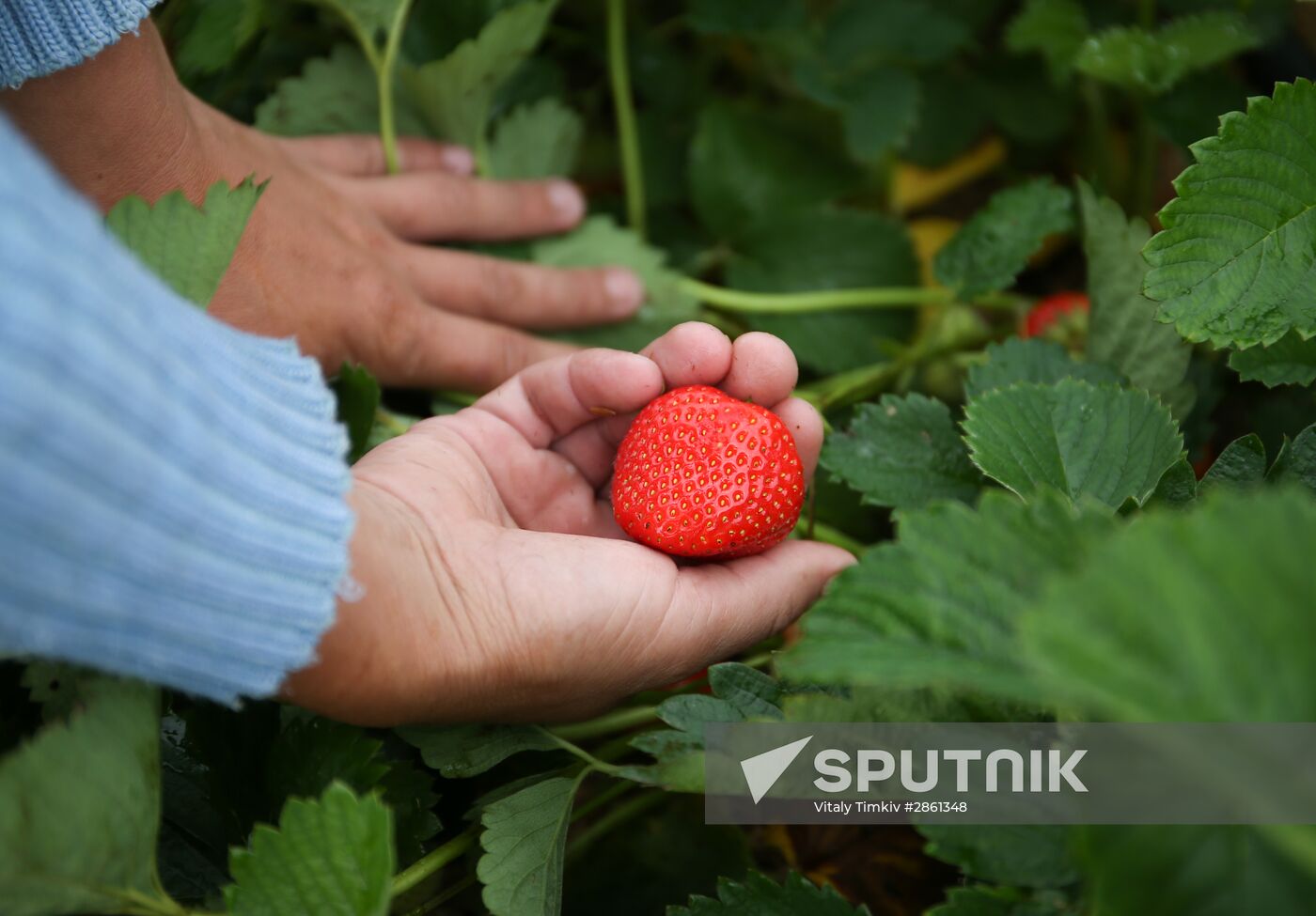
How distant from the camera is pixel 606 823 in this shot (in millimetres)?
941

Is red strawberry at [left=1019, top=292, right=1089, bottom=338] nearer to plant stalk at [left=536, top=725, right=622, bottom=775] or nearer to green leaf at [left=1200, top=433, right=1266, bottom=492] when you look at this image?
green leaf at [left=1200, top=433, right=1266, bottom=492]

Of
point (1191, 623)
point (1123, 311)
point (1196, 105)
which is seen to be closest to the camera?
point (1191, 623)

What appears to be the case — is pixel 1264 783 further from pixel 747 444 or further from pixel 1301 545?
pixel 747 444

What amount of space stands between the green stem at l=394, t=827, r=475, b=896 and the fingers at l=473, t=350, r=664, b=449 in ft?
1.04

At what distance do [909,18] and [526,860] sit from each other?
43.2 inches

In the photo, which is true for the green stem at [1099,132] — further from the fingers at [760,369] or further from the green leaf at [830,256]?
the fingers at [760,369]

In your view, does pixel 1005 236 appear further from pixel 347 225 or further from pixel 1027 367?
pixel 347 225

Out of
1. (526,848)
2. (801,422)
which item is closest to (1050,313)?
(801,422)

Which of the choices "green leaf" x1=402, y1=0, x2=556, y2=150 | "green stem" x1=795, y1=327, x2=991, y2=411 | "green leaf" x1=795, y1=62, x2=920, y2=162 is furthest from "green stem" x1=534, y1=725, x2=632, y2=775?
"green leaf" x1=795, y1=62, x2=920, y2=162

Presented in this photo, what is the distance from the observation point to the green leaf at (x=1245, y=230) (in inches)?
29.7

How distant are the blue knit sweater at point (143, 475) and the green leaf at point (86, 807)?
0.06 meters

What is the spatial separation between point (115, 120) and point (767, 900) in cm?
81

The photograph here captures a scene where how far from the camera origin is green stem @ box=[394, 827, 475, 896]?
73 centimetres

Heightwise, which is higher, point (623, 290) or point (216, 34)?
point (216, 34)
